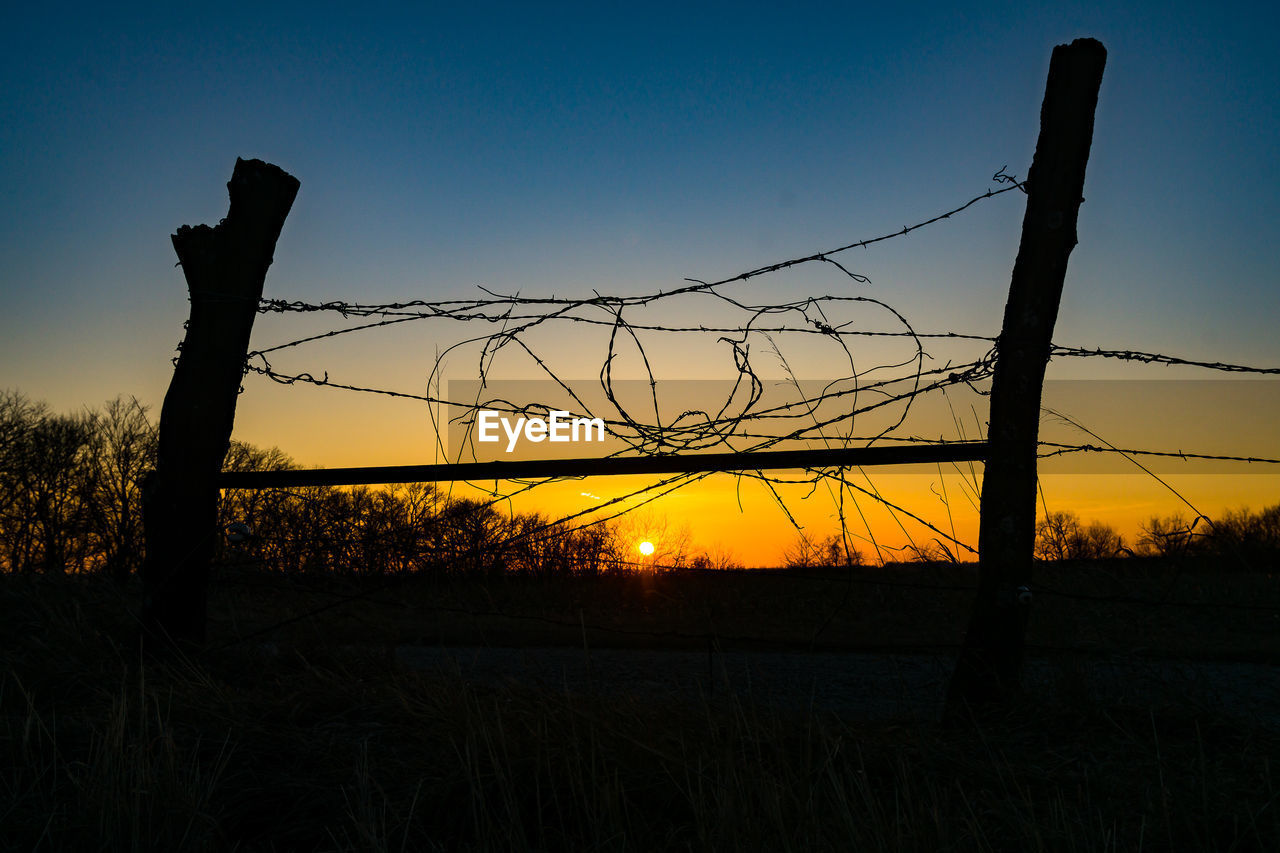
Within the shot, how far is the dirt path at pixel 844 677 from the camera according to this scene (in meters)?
3.07

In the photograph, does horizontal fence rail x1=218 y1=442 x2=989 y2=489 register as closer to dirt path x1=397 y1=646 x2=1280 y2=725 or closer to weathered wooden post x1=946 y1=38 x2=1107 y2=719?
weathered wooden post x1=946 y1=38 x2=1107 y2=719

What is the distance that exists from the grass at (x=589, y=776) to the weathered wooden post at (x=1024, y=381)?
205 millimetres

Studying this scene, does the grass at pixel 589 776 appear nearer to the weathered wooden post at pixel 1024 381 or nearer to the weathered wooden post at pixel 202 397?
the weathered wooden post at pixel 1024 381

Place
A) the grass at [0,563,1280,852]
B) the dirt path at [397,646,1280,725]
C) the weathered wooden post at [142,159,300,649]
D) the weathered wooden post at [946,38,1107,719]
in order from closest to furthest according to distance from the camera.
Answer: the grass at [0,563,1280,852]
the weathered wooden post at [946,38,1107,719]
the dirt path at [397,646,1280,725]
the weathered wooden post at [142,159,300,649]

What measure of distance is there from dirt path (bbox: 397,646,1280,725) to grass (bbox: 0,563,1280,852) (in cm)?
21

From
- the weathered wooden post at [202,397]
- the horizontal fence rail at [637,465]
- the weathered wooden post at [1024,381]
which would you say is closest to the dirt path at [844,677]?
the weathered wooden post at [1024,381]

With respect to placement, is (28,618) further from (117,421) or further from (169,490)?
(117,421)

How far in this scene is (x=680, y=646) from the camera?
9.38m

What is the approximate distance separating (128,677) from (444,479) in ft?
5.18

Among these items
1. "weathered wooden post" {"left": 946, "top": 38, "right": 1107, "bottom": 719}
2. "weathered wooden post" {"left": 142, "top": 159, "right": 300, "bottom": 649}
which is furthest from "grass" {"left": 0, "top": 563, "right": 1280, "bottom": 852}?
"weathered wooden post" {"left": 142, "top": 159, "right": 300, "bottom": 649}

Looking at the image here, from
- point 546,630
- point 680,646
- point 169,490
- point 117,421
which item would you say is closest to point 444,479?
point 169,490

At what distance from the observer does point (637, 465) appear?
11.1ft

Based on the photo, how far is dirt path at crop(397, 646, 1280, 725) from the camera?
121 inches

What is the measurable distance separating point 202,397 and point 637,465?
7.44 feet
